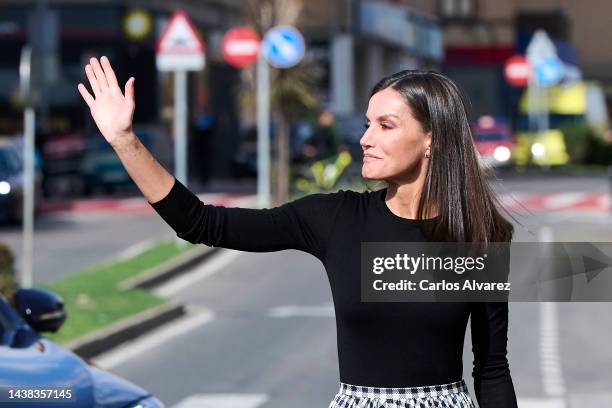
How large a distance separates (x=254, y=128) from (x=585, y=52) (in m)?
64.7

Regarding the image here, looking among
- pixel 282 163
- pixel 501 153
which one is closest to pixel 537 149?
pixel 501 153

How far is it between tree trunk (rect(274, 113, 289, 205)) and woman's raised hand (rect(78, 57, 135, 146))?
27043 millimetres

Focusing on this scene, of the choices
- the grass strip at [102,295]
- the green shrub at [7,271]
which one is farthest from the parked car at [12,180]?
the green shrub at [7,271]

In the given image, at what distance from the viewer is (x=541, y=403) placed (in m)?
11.4

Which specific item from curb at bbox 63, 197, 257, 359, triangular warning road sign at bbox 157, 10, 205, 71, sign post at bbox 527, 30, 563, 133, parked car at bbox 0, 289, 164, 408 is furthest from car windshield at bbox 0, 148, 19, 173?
sign post at bbox 527, 30, 563, 133

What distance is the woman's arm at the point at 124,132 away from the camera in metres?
3.89

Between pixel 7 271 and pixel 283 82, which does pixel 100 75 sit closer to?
pixel 7 271

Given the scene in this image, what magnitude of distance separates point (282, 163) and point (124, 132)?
2799 cm

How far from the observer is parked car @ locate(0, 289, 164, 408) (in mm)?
5758

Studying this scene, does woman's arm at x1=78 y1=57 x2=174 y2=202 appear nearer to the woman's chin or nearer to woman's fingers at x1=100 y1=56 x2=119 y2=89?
woman's fingers at x1=100 y1=56 x2=119 y2=89

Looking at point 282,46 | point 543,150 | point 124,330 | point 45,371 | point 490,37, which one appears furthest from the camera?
point 490,37

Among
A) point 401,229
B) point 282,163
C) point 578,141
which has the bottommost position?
point 578,141

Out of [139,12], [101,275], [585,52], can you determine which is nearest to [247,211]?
[101,275]

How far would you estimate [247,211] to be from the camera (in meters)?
4.23
